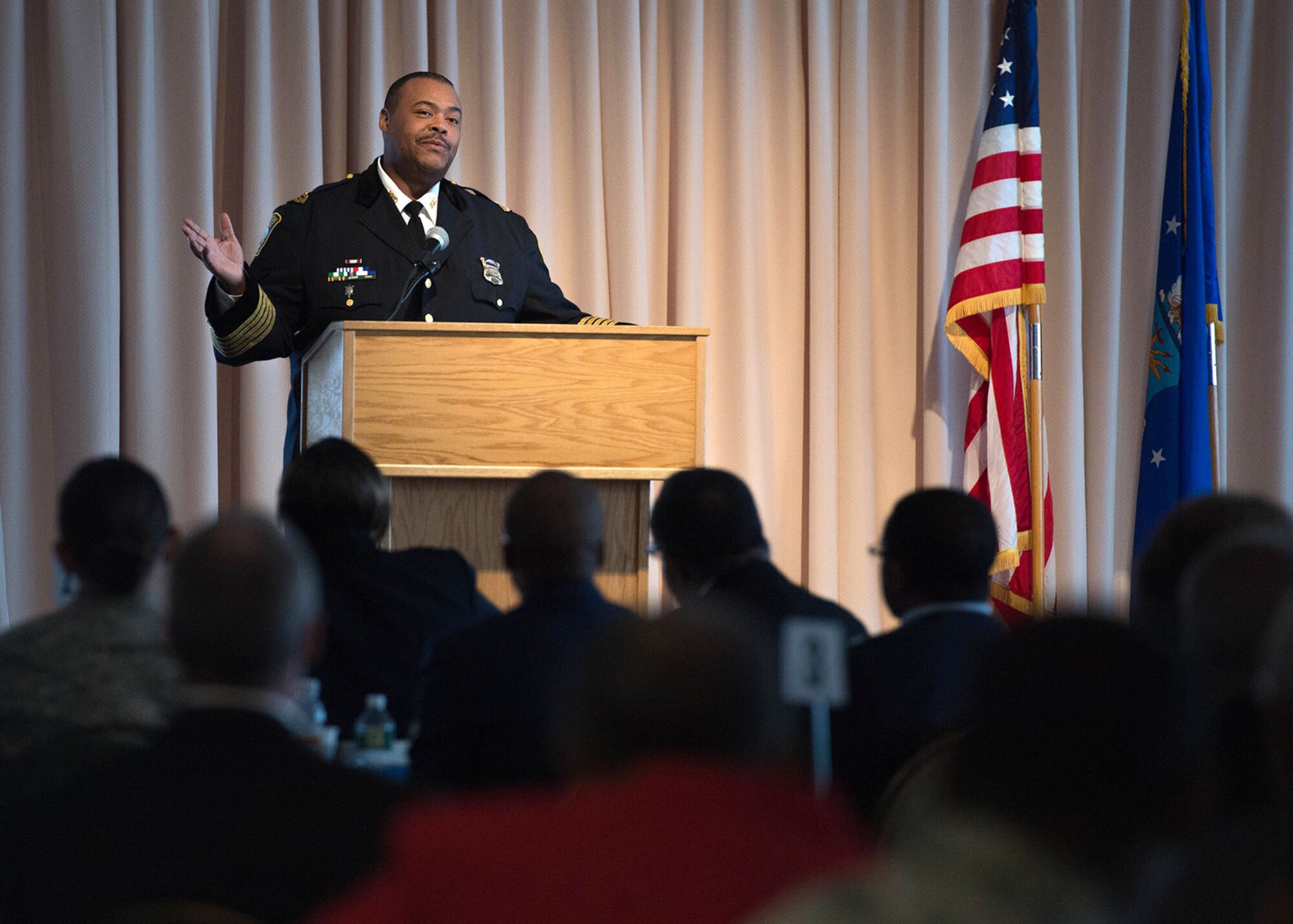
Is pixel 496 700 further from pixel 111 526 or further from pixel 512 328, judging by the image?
pixel 512 328

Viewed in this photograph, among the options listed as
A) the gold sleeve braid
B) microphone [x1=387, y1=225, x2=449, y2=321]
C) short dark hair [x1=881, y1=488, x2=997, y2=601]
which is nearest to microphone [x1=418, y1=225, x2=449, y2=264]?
microphone [x1=387, y1=225, x2=449, y2=321]

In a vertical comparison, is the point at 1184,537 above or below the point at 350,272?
below

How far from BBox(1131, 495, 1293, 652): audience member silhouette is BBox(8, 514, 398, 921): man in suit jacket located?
1333 millimetres

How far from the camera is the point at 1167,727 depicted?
1275mm

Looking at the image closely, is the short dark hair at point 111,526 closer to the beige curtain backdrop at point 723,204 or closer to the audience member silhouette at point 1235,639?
the audience member silhouette at point 1235,639

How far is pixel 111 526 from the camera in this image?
2.24m

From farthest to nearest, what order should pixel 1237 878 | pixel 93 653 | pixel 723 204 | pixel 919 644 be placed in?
1. pixel 723 204
2. pixel 919 644
3. pixel 93 653
4. pixel 1237 878

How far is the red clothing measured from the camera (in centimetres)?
109

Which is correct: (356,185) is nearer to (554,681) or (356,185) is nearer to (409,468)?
(409,468)

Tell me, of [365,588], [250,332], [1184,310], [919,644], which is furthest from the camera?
[1184,310]

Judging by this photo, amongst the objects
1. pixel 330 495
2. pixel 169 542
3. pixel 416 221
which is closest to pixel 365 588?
pixel 330 495

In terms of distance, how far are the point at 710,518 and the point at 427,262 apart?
1811mm

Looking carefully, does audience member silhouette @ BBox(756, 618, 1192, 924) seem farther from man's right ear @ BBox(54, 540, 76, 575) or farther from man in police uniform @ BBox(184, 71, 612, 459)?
man in police uniform @ BBox(184, 71, 612, 459)

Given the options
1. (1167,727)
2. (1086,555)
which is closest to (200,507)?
(1086,555)
